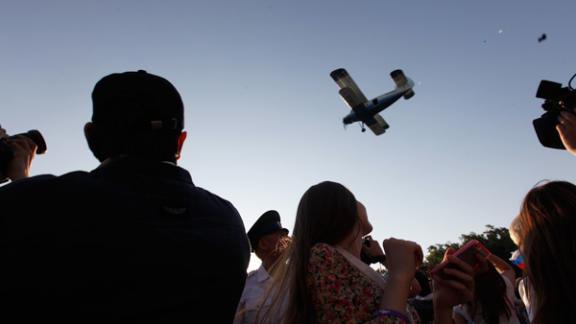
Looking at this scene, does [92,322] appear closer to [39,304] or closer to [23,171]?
[39,304]

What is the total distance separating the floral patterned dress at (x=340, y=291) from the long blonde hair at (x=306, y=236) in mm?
79

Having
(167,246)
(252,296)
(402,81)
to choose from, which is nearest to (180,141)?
(167,246)

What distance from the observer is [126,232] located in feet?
4.25

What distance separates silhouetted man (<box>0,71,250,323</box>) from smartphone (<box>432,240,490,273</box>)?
43.6 inches

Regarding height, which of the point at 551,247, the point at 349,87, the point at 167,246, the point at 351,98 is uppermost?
the point at 349,87

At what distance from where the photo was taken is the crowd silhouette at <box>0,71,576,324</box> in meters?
1.18

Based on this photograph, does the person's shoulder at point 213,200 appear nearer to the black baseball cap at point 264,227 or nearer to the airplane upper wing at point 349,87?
the black baseball cap at point 264,227

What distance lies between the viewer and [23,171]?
1.93m

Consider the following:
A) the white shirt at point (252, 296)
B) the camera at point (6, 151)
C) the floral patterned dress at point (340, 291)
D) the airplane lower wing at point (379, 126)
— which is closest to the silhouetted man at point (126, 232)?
the camera at point (6, 151)

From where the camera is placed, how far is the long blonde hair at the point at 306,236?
238cm

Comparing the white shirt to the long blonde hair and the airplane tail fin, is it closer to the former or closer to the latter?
the long blonde hair

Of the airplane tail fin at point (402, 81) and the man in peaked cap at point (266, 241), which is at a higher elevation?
the airplane tail fin at point (402, 81)

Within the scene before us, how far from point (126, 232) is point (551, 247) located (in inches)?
70.4

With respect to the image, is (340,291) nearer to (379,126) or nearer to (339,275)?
(339,275)
